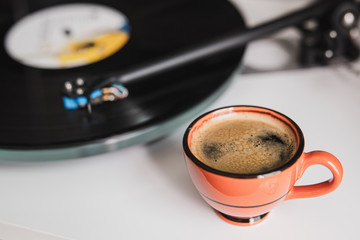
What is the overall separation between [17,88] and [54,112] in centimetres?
10

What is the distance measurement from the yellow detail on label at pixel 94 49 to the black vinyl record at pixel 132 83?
3 centimetres

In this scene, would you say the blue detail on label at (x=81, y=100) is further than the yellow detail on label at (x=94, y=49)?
No

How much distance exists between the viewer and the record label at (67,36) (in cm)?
75

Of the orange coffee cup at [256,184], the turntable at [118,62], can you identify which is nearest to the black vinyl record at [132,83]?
the turntable at [118,62]

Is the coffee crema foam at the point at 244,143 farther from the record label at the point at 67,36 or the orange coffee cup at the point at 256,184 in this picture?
the record label at the point at 67,36

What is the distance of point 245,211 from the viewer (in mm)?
447

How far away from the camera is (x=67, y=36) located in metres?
0.82

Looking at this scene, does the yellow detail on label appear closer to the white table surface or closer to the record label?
the record label

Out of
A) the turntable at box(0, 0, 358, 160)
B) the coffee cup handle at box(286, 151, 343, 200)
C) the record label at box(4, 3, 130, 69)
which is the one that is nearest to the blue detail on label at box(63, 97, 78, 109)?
the turntable at box(0, 0, 358, 160)

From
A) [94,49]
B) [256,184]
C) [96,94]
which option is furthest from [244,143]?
[94,49]

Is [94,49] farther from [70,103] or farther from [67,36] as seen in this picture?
[70,103]

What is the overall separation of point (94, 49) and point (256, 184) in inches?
18.5

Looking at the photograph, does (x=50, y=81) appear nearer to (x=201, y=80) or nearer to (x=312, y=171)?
(x=201, y=80)

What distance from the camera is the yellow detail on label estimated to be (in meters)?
0.74
